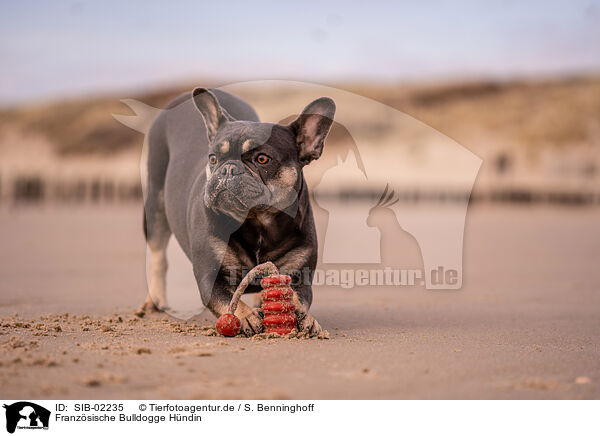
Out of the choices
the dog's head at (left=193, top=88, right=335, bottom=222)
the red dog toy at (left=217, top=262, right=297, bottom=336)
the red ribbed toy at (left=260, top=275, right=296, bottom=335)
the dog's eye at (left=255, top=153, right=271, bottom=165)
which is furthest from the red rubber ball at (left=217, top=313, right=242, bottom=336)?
the dog's eye at (left=255, top=153, right=271, bottom=165)

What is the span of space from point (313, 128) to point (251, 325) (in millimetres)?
1612

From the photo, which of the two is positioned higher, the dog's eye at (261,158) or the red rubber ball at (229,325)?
the dog's eye at (261,158)

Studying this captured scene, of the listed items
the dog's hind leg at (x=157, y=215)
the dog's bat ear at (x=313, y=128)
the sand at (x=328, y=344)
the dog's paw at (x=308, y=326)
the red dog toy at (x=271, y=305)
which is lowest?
the sand at (x=328, y=344)

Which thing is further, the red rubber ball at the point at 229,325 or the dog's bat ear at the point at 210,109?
the dog's bat ear at the point at 210,109

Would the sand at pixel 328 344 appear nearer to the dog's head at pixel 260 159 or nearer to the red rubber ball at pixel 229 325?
the red rubber ball at pixel 229 325

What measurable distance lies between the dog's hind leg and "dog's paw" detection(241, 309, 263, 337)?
6.46 feet

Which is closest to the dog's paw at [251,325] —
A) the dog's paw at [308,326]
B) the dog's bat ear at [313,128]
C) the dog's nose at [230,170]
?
the dog's paw at [308,326]

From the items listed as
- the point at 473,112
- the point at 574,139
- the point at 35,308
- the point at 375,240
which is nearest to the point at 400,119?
the point at 473,112

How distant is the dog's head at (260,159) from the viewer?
4.80 m

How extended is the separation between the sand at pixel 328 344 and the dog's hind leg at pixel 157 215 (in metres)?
0.47

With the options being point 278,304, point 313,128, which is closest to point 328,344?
point 278,304

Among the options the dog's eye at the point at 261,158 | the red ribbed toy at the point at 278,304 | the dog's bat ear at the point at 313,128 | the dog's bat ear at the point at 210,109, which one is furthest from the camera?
the dog's bat ear at the point at 210,109

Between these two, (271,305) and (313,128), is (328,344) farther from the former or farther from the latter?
(313,128)

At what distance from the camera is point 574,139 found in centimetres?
4256
